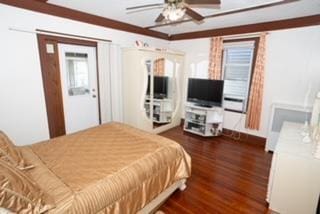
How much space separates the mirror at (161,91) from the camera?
402cm

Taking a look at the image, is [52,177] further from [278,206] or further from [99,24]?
[99,24]

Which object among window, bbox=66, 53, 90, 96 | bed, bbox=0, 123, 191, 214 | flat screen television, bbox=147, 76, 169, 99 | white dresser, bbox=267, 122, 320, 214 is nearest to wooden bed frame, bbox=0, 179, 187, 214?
bed, bbox=0, 123, 191, 214

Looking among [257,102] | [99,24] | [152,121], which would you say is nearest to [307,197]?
[257,102]

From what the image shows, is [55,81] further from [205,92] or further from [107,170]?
[205,92]

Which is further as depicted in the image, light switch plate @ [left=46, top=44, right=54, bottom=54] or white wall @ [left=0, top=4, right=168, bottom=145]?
light switch plate @ [left=46, top=44, right=54, bottom=54]

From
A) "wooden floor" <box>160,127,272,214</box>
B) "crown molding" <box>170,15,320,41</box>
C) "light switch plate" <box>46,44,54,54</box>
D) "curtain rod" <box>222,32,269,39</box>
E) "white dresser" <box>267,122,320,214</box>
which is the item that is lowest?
"wooden floor" <box>160,127,272,214</box>

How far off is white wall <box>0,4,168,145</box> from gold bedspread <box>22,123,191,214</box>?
109 cm

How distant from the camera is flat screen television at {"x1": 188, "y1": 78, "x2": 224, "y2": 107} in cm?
402

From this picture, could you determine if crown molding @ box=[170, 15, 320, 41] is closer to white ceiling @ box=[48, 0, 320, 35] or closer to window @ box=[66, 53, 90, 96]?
white ceiling @ box=[48, 0, 320, 35]

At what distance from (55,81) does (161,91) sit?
2.23m

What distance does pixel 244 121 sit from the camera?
13.3 ft

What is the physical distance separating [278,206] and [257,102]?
7.46ft

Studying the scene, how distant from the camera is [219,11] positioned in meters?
2.97

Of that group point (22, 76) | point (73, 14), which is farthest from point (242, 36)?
point (22, 76)
